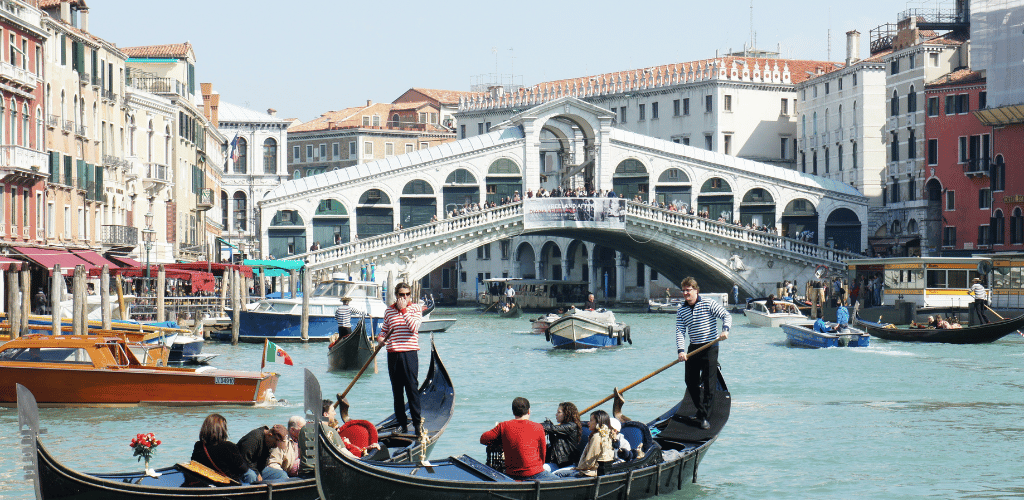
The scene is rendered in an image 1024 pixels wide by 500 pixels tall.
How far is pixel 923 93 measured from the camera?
120 ft

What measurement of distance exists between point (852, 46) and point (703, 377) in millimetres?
36365

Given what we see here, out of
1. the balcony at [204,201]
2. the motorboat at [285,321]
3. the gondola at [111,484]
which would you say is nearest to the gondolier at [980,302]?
the motorboat at [285,321]

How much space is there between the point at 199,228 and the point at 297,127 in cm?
2106

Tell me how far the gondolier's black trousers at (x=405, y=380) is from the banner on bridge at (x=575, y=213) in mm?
26588

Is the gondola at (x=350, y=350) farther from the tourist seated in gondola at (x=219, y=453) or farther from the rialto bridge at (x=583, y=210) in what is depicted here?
the rialto bridge at (x=583, y=210)

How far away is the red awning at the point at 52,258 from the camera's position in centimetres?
2164

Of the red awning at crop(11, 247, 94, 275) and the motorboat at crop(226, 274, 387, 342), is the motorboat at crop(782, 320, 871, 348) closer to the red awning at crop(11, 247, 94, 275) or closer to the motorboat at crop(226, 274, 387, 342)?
the motorboat at crop(226, 274, 387, 342)

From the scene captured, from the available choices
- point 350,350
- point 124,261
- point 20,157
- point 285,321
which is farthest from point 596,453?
point 124,261

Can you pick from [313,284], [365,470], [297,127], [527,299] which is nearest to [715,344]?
[365,470]

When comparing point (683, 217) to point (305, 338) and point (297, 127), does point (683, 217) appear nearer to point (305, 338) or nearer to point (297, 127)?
point (305, 338)

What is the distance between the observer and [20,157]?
74.2ft

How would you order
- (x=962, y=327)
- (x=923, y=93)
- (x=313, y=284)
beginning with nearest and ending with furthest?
(x=962, y=327) < (x=313, y=284) < (x=923, y=93)

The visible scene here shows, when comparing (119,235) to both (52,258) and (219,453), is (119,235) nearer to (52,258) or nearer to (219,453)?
(52,258)

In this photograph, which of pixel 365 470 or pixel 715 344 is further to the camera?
pixel 715 344
